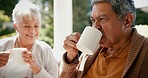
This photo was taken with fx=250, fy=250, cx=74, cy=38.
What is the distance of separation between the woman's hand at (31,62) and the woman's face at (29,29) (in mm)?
225

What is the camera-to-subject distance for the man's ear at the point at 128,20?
1.21 metres

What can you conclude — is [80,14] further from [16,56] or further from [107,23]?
[107,23]

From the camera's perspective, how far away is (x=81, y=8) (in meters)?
2.63

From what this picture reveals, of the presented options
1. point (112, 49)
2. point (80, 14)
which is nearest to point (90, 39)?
point (112, 49)

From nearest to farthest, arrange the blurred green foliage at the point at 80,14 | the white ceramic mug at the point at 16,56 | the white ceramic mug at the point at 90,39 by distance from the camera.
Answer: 1. the white ceramic mug at the point at 90,39
2. the white ceramic mug at the point at 16,56
3. the blurred green foliage at the point at 80,14

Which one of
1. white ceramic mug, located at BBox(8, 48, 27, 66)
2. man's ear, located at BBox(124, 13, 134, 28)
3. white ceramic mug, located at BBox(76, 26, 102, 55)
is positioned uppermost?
man's ear, located at BBox(124, 13, 134, 28)

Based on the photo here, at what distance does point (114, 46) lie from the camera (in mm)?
1271

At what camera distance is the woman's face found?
1726 mm

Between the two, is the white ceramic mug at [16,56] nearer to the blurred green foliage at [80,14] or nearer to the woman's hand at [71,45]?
the woman's hand at [71,45]

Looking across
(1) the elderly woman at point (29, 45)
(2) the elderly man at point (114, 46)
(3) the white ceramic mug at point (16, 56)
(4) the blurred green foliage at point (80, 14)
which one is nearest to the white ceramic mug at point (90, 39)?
(2) the elderly man at point (114, 46)

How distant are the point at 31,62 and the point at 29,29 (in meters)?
0.28

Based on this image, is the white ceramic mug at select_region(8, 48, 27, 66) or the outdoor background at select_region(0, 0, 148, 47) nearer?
the white ceramic mug at select_region(8, 48, 27, 66)

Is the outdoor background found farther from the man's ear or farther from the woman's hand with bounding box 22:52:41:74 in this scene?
the man's ear

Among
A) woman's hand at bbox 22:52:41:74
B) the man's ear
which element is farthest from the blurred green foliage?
the man's ear
